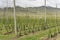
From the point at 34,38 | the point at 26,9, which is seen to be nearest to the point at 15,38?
the point at 34,38

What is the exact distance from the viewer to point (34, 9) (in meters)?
187

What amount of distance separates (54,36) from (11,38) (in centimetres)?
793

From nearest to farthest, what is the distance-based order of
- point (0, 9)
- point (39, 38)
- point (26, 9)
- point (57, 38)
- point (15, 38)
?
point (57, 38) < point (39, 38) < point (15, 38) < point (26, 9) < point (0, 9)

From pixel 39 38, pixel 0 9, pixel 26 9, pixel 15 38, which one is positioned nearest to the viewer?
pixel 39 38

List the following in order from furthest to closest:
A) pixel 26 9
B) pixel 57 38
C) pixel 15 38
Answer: pixel 26 9 < pixel 15 38 < pixel 57 38

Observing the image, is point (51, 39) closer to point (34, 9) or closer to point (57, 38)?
point (57, 38)

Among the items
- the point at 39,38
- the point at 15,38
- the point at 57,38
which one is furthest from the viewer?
the point at 15,38

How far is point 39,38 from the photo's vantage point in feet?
99.5

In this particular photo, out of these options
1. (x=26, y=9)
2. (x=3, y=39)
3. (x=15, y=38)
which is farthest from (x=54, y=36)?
(x=26, y=9)

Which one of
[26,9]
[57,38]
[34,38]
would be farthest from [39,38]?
[26,9]

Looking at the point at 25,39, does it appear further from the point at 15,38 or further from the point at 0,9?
the point at 0,9

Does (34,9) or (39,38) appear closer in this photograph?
(39,38)

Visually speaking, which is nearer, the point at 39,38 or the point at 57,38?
the point at 57,38

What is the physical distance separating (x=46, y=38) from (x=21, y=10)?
526ft
